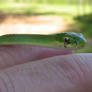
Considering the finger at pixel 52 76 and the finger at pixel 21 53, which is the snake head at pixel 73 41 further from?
the finger at pixel 52 76

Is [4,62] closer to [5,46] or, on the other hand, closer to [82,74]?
[5,46]

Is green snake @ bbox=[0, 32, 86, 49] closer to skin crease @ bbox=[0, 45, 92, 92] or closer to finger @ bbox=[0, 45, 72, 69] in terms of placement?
finger @ bbox=[0, 45, 72, 69]

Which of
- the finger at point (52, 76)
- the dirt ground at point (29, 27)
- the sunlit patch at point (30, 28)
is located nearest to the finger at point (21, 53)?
the finger at point (52, 76)

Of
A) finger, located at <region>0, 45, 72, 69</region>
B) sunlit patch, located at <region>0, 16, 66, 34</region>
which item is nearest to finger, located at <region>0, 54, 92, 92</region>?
finger, located at <region>0, 45, 72, 69</region>

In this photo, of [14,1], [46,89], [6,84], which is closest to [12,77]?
[6,84]

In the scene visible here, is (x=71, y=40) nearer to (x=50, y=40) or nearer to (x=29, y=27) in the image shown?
(x=50, y=40)

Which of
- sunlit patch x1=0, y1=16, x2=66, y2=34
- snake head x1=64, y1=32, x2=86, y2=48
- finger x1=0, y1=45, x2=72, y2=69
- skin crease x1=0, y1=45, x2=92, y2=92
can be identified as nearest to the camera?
skin crease x1=0, y1=45, x2=92, y2=92
